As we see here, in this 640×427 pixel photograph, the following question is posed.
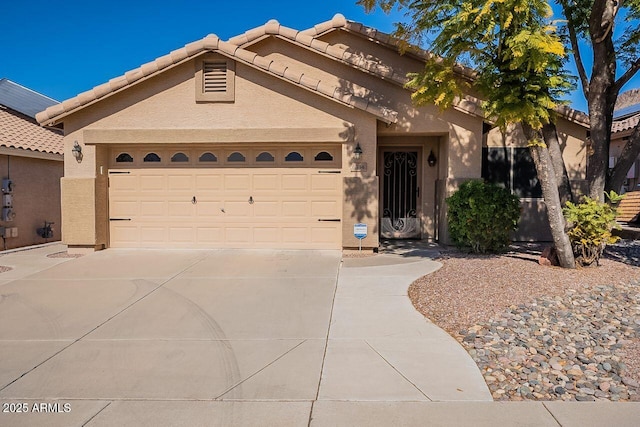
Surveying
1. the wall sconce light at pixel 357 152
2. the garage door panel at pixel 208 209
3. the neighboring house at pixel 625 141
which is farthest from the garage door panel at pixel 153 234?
the neighboring house at pixel 625 141

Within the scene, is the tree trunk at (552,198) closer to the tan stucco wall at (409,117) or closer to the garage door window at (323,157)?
the tan stucco wall at (409,117)

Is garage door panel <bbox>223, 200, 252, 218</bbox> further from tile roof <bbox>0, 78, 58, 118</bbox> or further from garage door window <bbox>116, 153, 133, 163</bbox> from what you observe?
tile roof <bbox>0, 78, 58, 118</bbox>

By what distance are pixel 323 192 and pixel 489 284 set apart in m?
4.60

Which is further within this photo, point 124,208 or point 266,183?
point 124,208

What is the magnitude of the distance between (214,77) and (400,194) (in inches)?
220

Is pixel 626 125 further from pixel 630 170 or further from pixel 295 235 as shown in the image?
pixel 295 235

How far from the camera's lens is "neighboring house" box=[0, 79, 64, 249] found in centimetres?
1229

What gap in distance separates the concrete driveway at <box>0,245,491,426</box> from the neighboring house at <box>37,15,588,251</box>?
2.27m

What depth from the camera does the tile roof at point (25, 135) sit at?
12.7m

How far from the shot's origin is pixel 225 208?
35.2 ft

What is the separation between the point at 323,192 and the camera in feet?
34.5

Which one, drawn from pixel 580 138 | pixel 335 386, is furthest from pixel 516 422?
pixel 580 138

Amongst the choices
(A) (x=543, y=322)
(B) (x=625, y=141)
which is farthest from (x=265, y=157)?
(B) (x=625, y=141)

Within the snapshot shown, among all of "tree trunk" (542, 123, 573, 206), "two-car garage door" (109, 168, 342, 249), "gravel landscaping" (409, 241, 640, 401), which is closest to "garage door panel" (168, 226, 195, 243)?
"two-car garage door" (109, 168, 342, 249)
